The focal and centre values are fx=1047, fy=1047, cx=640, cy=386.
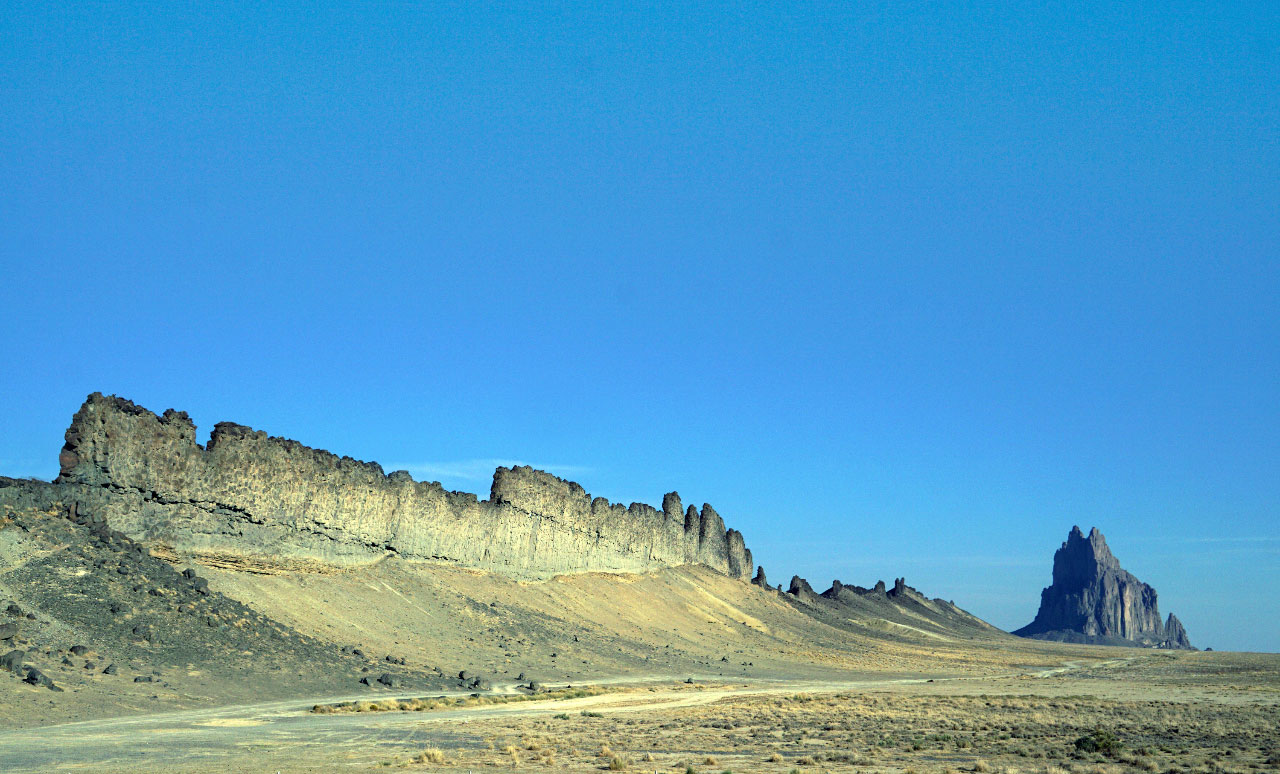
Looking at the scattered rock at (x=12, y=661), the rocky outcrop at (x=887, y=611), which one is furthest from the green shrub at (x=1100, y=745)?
the rocky outcrop at (x=887, y=611)

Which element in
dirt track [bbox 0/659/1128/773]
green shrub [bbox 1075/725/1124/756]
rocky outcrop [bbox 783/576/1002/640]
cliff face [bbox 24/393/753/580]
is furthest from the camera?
rocky outcrop [bbox 783/576/1002/640]

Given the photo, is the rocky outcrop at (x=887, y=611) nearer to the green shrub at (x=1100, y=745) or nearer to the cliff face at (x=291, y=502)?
the cliff face at (x=291, y=502)

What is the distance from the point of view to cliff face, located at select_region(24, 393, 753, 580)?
37.9 m

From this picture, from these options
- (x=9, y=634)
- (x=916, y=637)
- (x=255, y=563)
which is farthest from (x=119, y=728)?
(x=916, y=637)

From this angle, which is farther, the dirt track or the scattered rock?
the scattered rock

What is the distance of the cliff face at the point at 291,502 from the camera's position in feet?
124

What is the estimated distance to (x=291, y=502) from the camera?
45250mm

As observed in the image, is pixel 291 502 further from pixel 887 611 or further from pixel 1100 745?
pixel 887 611

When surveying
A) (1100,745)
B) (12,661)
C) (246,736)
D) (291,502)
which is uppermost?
(291,502)

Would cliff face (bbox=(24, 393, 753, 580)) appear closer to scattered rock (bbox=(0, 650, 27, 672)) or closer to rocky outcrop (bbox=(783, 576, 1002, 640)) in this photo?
scattered rock (bbox=(0, 650, 27, 672))

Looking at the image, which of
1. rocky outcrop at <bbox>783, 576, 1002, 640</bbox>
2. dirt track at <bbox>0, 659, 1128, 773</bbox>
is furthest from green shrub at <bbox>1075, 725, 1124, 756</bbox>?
rocky outcrop at <bbox>783, 576, 1002, 640</bbox>

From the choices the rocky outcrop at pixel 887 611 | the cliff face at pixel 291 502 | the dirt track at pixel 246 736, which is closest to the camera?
the dirt track at pixel 246 736

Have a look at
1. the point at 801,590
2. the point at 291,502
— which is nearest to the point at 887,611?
the point at 801,590

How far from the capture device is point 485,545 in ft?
195
